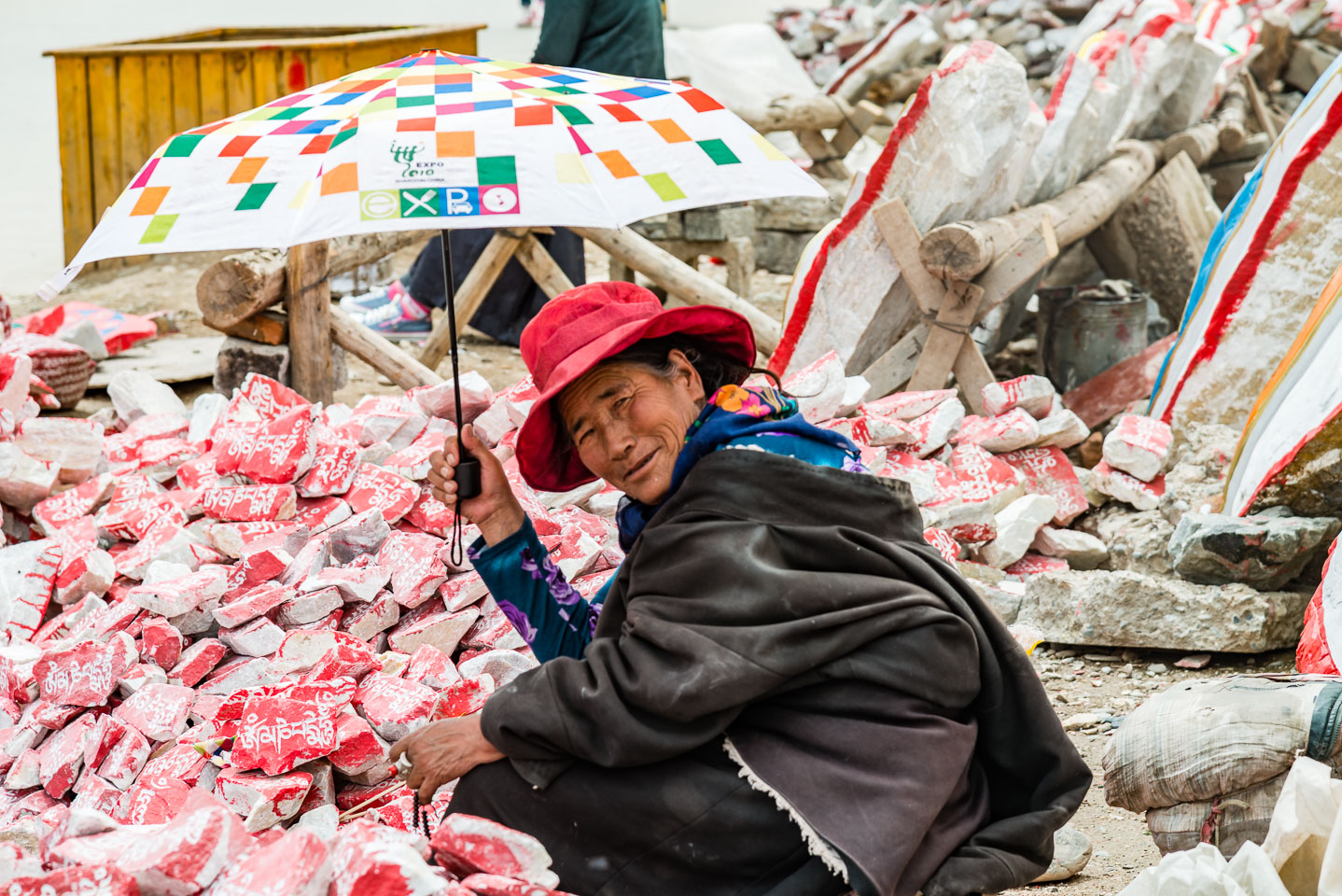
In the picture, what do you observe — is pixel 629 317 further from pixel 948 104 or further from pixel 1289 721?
pixel 948 104

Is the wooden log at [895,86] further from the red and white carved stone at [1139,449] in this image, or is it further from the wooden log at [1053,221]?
the red and white carved stone at [1139,449]

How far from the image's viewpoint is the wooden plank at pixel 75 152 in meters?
8.23

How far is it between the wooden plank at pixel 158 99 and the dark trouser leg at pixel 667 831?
753cm

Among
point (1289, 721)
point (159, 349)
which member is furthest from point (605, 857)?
point (159, 349)

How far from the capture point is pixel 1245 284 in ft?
15.0

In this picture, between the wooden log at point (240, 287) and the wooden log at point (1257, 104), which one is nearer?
the wooden log at point (240, 287)

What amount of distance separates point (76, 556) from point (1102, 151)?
5555mm

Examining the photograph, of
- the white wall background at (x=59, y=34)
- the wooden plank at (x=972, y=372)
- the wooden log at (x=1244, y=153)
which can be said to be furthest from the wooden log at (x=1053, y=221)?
the white wall background at (x=59, y=34)

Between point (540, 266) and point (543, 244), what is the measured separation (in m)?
0.83

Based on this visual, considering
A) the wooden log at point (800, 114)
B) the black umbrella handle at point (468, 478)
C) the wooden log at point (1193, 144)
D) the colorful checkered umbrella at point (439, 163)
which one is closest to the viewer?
the colorful checkered umbrella at point (439, 163)

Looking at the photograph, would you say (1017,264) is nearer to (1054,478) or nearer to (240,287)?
(1054,478)

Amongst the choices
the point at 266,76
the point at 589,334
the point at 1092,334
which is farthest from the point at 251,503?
the point at 266,76

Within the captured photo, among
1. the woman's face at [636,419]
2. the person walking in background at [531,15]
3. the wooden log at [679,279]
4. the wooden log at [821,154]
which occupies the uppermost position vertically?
the woman's face at [636,419]

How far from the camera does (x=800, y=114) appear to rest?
9.23 meters
